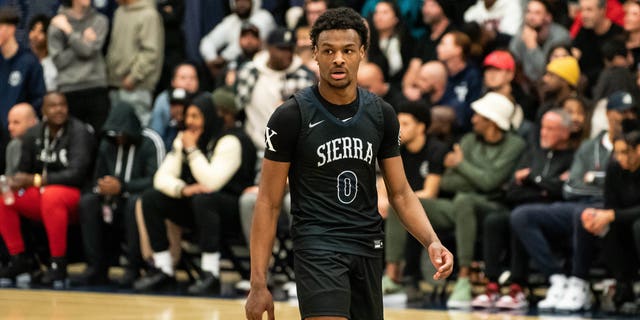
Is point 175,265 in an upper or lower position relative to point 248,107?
lower

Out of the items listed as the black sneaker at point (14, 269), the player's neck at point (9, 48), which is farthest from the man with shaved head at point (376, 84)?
the player's neck at point (9, 48)

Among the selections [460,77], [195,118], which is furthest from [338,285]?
[460,77]

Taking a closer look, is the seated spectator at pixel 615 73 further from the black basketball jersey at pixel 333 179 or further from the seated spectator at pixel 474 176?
the black basketball jersey at pixel 333 179

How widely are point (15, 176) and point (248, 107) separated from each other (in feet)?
7.88

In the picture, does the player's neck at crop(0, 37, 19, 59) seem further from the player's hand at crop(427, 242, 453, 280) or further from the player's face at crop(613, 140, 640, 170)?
the player's hand at crop(427, 242, 453, 280)

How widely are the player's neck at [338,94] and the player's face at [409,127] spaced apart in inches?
220

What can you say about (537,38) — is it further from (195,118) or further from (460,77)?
(195,118)

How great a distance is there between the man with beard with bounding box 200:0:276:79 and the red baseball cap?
3052 millimetres

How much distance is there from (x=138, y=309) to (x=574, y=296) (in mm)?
3382

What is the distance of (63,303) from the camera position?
10562 millimetres

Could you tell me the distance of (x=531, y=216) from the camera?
399 inches

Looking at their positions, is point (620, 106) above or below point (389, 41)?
below

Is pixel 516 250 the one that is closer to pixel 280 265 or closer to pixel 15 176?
pixel 280 265

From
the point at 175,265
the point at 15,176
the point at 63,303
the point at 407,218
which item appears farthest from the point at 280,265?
the point at 407,218
